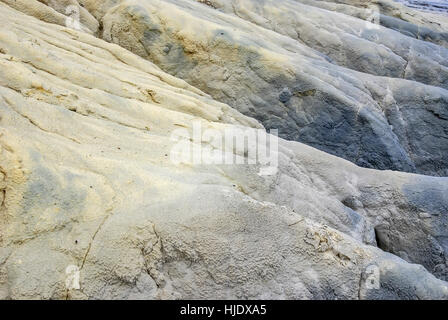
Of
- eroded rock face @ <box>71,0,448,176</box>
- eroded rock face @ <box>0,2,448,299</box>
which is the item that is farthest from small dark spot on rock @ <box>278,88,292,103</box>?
eroded rock face @ <box>0,2,448,299</box>

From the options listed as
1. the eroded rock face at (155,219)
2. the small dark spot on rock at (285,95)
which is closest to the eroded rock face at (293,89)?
the small dark spot on rock at (285,95)

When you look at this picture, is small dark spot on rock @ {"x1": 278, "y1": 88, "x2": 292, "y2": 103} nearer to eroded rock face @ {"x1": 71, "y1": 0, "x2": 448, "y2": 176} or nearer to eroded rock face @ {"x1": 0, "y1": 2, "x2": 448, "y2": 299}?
eroded rock face @ {"x1": 71, "y1": 0, "x2": 448, "y2": 176}

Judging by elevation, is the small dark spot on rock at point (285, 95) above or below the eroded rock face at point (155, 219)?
above

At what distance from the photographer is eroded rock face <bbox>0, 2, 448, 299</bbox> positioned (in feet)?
9.94

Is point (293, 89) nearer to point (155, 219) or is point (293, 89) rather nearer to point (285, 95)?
point (285, 95)

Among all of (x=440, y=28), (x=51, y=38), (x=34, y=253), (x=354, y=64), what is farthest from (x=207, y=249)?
(x=440, y=28)

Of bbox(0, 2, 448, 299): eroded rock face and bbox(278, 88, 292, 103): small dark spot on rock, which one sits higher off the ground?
bbox(278, 88, 292, 103): small dark spot on rock

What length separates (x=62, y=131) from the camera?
3863 mm

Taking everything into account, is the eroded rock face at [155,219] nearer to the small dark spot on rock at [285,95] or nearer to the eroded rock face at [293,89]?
the eroded rock face at [293,89]

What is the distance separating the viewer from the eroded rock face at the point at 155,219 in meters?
3.03

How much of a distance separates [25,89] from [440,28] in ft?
47.0

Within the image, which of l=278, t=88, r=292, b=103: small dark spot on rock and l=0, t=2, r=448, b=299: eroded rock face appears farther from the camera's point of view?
l=278, t=88, r=292, b=103: small dark spot on rock

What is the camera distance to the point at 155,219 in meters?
3.22

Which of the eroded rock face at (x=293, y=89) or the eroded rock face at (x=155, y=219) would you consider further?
the eroded rock face at (x=293, y=89)
